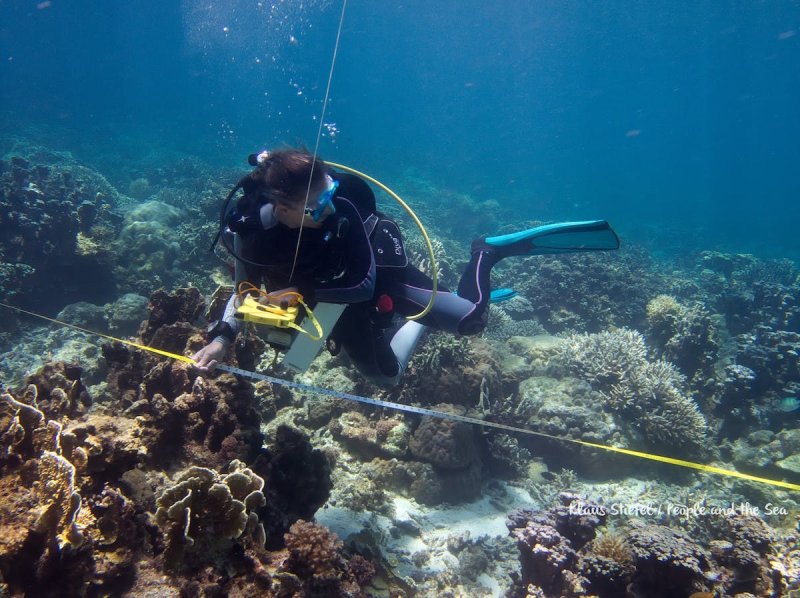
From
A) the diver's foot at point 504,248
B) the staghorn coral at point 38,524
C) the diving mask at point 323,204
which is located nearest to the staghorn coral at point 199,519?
the staghorn coral at point 38,524

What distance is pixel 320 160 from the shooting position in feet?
11.4

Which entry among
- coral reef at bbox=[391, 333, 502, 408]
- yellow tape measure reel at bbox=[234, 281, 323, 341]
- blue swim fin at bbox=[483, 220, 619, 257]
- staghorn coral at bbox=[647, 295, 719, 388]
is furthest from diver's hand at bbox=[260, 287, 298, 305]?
staghorn coral at bbox=[647, 295, 719, 388]

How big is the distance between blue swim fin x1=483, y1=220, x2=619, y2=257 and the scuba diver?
157 cm

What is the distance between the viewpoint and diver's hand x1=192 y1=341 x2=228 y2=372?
3.14 meters

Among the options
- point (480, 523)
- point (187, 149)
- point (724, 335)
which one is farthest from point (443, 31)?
point (480, 523)

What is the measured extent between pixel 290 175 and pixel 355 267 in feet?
3.22

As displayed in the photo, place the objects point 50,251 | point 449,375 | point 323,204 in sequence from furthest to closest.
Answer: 1. point 50,251
2. point 449,375
3. point 323,204

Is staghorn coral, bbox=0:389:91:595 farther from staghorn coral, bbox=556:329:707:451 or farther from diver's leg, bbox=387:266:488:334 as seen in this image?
staghorn coral, bbox=556:329:707:451

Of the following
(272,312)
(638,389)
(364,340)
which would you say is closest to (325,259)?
(272,312)

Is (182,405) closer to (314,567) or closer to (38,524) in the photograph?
(38,524)

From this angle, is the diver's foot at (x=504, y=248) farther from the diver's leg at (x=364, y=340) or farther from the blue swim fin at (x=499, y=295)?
the diver's leg at (x=364, y=340)

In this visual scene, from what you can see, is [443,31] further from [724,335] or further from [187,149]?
[724,335]

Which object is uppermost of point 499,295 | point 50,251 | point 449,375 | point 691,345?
point 691,345

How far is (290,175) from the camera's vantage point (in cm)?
325
